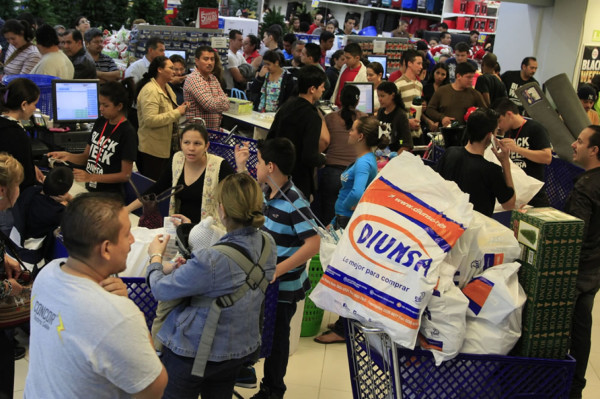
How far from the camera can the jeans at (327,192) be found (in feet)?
18.1

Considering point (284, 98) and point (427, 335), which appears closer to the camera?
point (427, 335)

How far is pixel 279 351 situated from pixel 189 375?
91 cm

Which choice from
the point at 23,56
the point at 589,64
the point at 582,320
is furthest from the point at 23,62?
the point at 589,64

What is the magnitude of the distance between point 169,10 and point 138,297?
10412 millimetres

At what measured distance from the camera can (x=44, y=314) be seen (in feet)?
6.24

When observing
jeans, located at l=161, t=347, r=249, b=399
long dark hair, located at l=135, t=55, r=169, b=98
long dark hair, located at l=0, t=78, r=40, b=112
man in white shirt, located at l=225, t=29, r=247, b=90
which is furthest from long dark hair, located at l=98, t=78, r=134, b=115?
man in white shirt, located at l=225, t=29, r=247, b=90

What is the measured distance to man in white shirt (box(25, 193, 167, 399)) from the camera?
1824 mm

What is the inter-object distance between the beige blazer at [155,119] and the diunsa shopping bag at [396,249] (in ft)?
11.4

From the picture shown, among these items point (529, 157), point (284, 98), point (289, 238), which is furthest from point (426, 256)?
point (284, 98)

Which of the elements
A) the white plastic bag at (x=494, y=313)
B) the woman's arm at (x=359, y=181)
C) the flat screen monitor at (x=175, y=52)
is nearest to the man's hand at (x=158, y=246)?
the white plastic bag at (x=494, y=313)

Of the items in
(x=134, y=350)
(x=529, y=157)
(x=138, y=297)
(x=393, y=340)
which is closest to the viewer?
(x=134, y=350)

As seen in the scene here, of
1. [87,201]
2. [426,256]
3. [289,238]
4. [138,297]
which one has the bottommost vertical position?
[138,297]

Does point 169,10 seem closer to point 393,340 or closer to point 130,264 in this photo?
point 130,264

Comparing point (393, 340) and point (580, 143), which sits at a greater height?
point (580, 143)
